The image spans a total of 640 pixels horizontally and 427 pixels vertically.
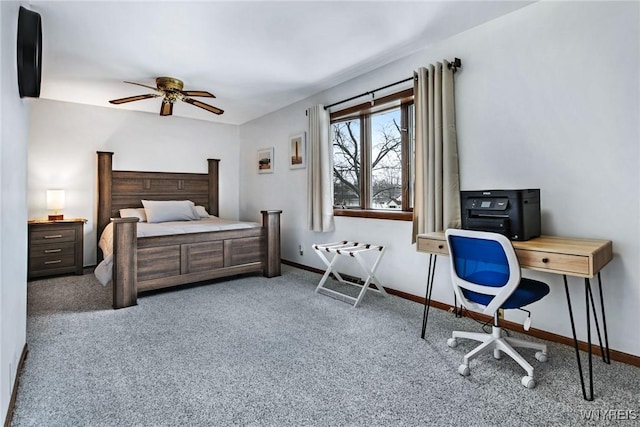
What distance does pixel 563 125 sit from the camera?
2.28 meters

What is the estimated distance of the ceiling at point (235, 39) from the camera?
2400 millimetres

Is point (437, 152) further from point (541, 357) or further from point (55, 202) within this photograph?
point (55, 202)

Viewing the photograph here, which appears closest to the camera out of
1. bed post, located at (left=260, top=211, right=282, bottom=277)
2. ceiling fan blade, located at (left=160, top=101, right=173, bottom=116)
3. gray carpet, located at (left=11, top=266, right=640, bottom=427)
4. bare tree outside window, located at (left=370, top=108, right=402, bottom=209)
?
gray carpet, located at (left=11, top=266, right=640, bottom=427)

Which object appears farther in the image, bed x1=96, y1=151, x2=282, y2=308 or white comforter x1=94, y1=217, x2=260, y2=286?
white comforter x1=94, y1=217, x2=260, y2=286

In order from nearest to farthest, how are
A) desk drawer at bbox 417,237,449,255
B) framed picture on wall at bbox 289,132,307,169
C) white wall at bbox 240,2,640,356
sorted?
white wall at bbox 240,2,640,356 → desk drawer at bbox 417,237,449,255 → framed picture on wall at bbox 289,132,307,169

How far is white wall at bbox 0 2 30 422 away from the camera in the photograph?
1421 millimetres

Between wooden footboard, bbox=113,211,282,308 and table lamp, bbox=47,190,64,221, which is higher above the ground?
table lamp, bbox=47,190,64,221

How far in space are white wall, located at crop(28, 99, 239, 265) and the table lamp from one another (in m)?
0.22

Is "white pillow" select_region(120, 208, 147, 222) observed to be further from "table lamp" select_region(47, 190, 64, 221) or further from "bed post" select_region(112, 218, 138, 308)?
"bed post" select_region(112, 218, 138, 308)

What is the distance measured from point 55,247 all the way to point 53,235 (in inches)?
6.1

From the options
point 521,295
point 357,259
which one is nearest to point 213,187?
point 357,259

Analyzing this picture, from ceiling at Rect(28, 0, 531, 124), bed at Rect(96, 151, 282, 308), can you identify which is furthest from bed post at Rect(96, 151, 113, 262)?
ceiling at Rect(28, 0, 531, 124)

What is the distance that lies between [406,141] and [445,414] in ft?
8.17

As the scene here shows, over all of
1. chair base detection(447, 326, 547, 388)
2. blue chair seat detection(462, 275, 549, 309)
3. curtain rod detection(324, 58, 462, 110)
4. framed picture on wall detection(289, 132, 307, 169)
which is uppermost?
curtain rod detection(324, 58, 462, 110)
